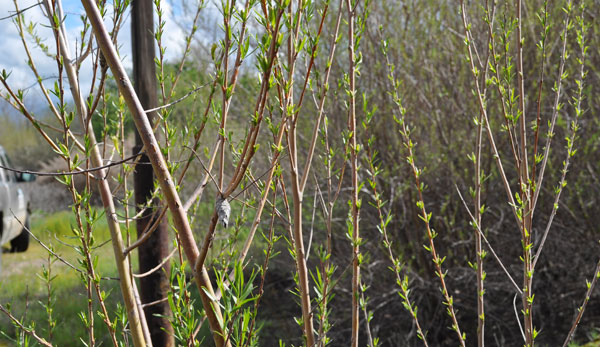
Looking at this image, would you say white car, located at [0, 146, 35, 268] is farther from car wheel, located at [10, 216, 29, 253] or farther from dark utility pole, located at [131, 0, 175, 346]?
dark utility pole, located at [131, 0, 175, 346]

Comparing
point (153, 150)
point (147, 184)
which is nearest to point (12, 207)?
point (147, 184)

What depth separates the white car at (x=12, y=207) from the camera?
312 inches

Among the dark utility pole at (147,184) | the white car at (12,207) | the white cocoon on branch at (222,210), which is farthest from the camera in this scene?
the white car at (12,207)

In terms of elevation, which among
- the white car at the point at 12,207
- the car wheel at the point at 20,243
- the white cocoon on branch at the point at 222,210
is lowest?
the car wheel at the point at 20,243

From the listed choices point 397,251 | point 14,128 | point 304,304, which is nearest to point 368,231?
point 397,251

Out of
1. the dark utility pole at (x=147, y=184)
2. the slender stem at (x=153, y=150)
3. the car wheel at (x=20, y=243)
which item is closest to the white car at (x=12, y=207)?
the car wheel at (x=20, y=243)

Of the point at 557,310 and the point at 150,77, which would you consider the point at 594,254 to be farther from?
the point at 150,77

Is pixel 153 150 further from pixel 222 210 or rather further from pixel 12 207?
pixel 12 207

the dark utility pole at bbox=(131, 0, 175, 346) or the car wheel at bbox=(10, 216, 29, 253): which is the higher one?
the dark utility pole at bbox=(131, 0, 175, 346)

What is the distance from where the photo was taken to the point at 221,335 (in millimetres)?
1045

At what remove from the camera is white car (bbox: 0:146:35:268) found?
7.93 meters

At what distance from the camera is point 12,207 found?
8609 millimetres

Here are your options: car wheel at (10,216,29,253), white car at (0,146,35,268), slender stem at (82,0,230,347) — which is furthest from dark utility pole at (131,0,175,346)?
car wheel at (10,216,29,253)

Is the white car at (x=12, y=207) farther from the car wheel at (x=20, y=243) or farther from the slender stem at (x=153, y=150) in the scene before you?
the slender stem at (x=153, y=150)
